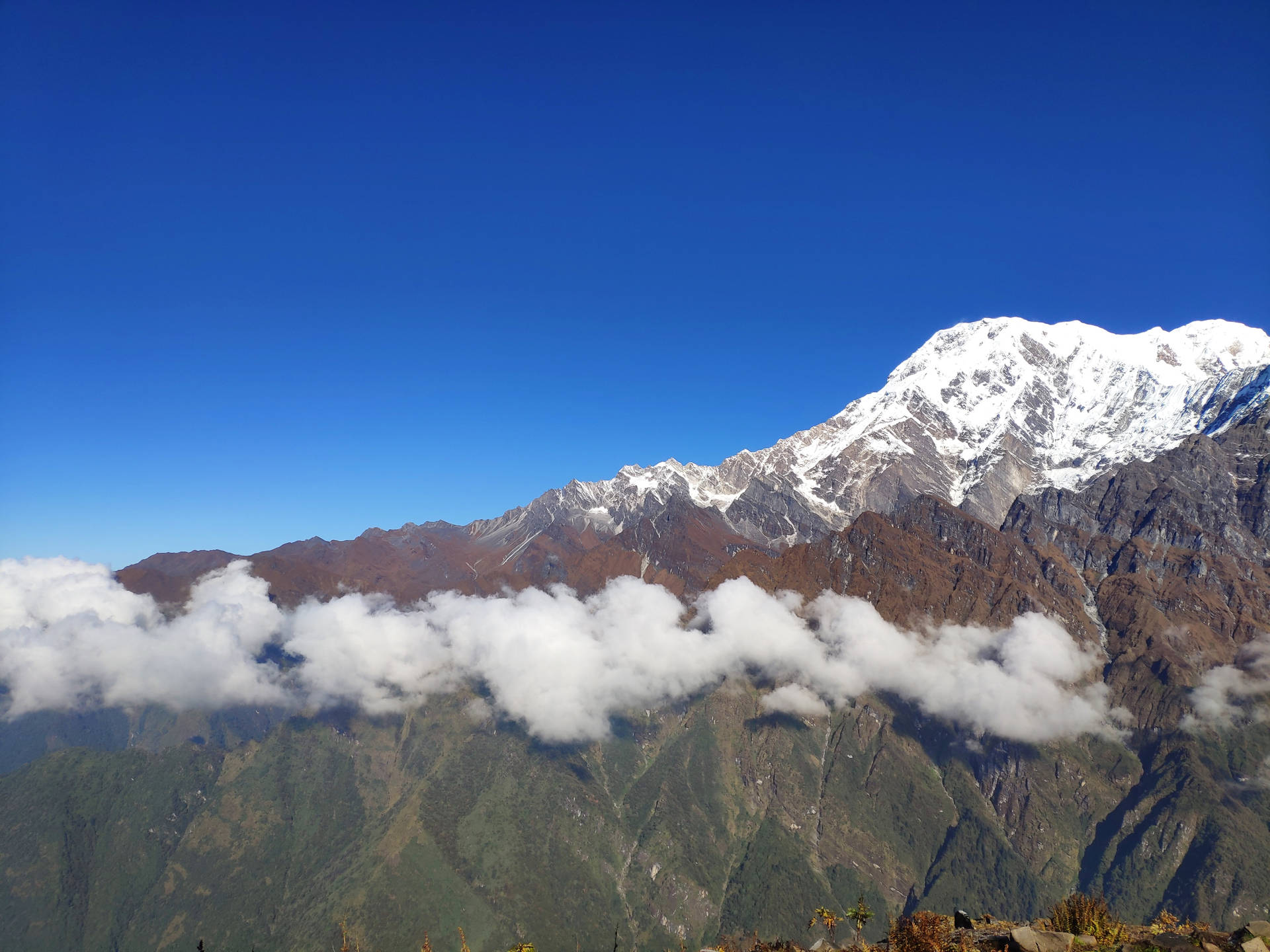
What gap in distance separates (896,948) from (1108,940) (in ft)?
41.8

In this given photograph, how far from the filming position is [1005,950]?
144 ft

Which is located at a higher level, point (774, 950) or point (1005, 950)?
point (1005, 950)

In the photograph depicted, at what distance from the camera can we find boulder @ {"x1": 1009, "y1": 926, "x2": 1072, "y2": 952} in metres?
43.1

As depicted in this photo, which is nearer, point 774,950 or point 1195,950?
point 1195,950

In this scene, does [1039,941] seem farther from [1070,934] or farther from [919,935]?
[919,935]

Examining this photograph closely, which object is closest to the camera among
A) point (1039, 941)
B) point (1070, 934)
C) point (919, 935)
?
point (1039, 941)

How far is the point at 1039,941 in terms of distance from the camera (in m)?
43.6

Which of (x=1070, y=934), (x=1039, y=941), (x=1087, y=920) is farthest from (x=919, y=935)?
(x=1087, y=920)

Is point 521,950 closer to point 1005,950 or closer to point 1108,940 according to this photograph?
point 1005,950

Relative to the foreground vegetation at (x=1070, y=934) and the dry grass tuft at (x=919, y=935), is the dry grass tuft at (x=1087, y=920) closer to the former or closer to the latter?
the foreground vegetation at (x=1070, y=934)

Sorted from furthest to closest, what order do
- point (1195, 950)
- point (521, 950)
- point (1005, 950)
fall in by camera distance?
point (521, 950) → point (1005, 950) → point (1195, 950)

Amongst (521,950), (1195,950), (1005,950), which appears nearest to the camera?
(1195,950)

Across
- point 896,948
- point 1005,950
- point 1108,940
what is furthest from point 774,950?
point 1108,940

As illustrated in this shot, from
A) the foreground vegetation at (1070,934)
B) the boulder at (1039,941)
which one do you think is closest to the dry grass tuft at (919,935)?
the foreground vegetation at (1070,934)
